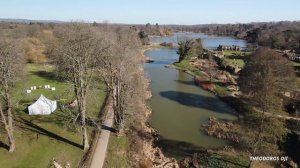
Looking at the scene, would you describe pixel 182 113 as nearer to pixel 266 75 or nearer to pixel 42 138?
pixel 266 75

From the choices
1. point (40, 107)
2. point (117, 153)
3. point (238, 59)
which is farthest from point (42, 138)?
point (238, 59)

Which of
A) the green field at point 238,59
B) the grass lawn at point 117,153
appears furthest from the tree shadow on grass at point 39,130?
the green field at point 238,59

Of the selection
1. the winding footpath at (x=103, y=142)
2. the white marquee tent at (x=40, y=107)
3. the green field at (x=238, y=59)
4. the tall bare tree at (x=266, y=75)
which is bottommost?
the winding footpath at (x=103, y=142)

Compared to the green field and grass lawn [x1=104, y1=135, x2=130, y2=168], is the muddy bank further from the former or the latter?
the green field

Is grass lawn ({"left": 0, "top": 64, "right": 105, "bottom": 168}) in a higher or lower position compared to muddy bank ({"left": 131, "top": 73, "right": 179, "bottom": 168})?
higher

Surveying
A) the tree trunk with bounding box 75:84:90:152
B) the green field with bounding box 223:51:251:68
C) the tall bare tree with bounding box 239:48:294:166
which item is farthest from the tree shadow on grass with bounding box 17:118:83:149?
the green field with bounding box 223:51:251:68

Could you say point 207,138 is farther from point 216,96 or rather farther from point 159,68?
point 159,68

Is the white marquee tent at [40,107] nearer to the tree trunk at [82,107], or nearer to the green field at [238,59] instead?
the tree trunk at [82,107]

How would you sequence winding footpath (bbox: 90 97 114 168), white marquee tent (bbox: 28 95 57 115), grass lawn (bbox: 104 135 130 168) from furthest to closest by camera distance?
white marquee tent (bbox: 28 95 57 115), grass lawn (bbox: 104 135 130 168), winding footpath (bbox: 90 97 114 168)
